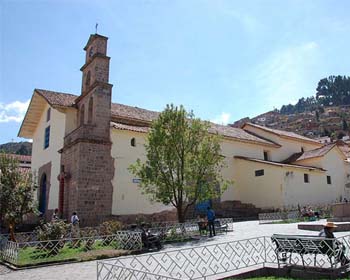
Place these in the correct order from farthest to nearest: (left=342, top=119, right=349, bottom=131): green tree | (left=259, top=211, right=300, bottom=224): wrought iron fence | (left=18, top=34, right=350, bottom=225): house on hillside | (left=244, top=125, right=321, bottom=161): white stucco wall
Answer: (left=342, top=119, right=349, bottom=131): green tree → (left=244, top=125, right=321, bottom=161): white stucco wall → (left=259, top=211, right=300, bottom=224): wrought iron fence → (left=18, top=34, right=350, bottom=225): house on hillside

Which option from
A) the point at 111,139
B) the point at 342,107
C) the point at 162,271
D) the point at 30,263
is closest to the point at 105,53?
the point at 111,139

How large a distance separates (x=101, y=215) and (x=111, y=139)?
4.73m

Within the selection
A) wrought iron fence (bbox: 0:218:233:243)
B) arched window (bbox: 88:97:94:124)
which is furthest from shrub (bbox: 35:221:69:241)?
arched window (bbox: 88:97:94:124)

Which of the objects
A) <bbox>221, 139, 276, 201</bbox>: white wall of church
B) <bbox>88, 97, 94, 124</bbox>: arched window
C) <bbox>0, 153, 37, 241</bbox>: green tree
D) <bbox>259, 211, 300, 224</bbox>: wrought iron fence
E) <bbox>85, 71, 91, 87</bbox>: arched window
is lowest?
<bbox>259, 211, 300, 224</bbox>: wrought iron fence

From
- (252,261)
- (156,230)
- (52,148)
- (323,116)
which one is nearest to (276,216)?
(156,230)

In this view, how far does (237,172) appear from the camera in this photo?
30766 mm

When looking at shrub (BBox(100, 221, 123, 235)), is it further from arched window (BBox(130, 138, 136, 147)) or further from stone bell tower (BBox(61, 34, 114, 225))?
arched window (BBox(130, 138, 136, 147))

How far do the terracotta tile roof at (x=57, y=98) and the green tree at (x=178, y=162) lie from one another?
8.90 meters

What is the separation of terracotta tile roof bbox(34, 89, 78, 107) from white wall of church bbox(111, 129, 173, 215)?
15.8 feet

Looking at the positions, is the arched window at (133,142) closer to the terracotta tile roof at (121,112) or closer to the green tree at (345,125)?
the terracotta tile roof at (121,112)

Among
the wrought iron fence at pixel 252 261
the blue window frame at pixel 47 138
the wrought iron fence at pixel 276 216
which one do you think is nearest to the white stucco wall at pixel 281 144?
the wrought iron fence at pixel 276 216

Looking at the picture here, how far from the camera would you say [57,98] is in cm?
2495

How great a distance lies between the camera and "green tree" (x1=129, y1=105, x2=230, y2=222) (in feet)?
58.3

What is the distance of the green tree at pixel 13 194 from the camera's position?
15.9 metres
